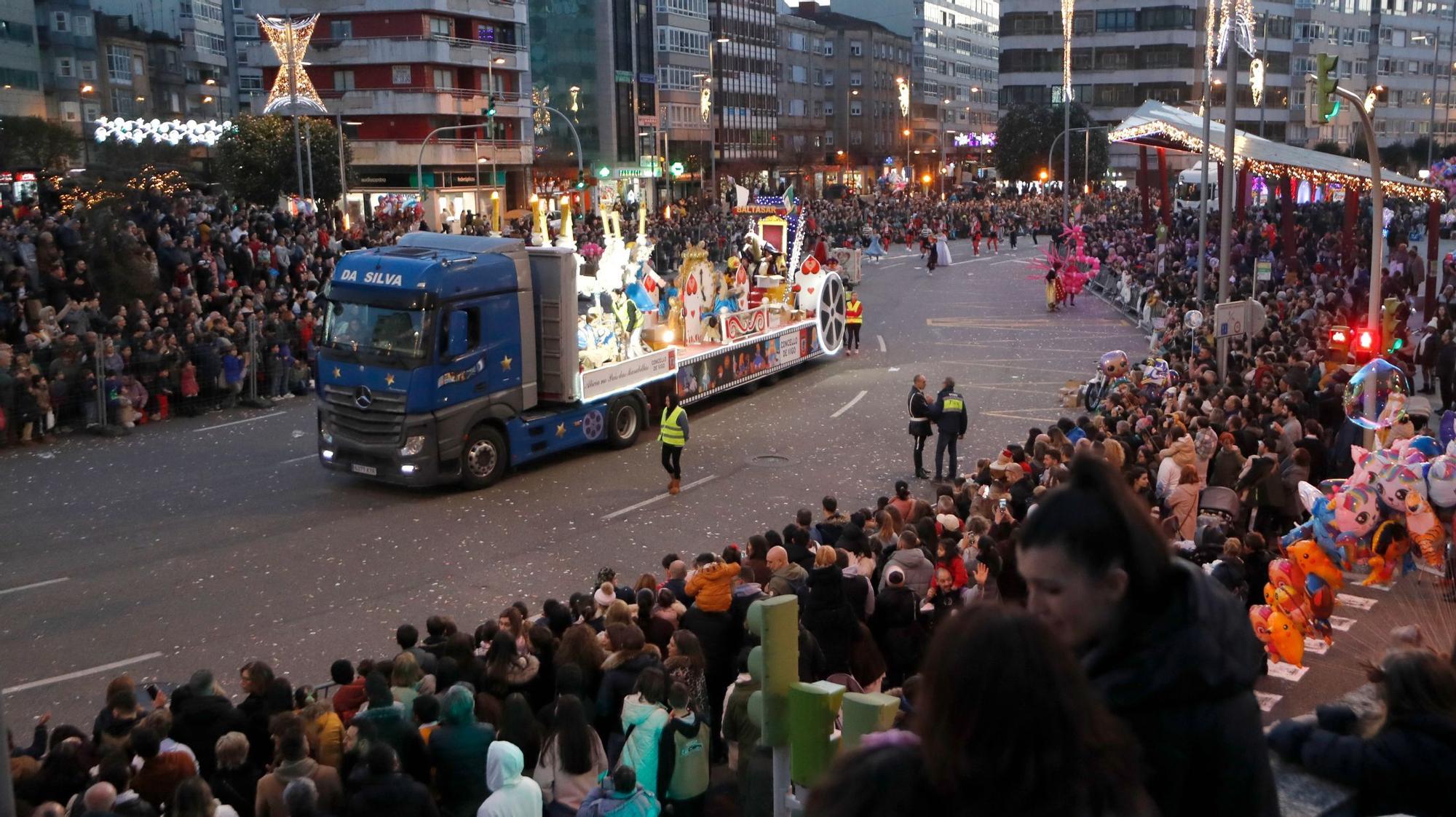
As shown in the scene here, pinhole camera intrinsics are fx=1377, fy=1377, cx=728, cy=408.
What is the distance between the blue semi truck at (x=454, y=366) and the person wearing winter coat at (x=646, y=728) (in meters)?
10.4

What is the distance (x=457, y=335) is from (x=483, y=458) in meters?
1.69

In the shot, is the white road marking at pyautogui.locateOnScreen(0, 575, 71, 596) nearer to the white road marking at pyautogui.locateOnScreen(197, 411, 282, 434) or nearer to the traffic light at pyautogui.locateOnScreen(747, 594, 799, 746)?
the white road marking at pyautogui.locateOnScreen(197, 411, 282, 434)

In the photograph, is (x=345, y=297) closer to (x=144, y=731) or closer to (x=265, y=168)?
(x=144, y=731)

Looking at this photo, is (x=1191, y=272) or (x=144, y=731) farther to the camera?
(x=1191, y=272)

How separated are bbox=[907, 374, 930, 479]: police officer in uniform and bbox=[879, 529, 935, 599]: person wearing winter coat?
8490mm

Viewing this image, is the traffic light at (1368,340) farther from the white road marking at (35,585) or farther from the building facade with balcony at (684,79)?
the building facade with balcony at (684,79)

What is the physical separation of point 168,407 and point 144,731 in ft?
55.8

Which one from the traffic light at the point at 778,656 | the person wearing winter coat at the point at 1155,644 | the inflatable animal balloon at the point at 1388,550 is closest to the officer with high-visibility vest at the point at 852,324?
the inflatable animal balloon at the point at 1388,550

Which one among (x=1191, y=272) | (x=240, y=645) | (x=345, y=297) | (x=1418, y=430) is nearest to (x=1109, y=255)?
(x=1191, y=272)

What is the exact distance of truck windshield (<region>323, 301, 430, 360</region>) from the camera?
17.0 metres

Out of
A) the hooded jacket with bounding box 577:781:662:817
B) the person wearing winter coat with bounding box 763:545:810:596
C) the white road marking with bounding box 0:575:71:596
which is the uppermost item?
the person wearing winter coat with bounding box 763:545:810:596

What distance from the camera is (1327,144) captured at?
258ft

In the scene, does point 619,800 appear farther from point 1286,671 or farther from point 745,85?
point 745,85

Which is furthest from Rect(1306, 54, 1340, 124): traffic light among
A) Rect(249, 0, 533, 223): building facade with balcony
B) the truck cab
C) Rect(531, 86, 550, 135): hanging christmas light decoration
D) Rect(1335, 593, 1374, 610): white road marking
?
Rect(531, 86, 550, 135): hanging christmas light decoration
